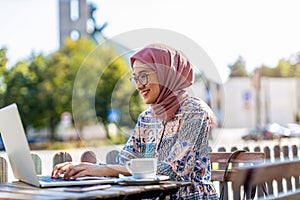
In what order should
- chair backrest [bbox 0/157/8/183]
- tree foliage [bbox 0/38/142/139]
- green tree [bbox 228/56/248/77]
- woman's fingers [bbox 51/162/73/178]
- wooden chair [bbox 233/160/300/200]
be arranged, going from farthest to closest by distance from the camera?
green tree [bbox 228/56/248/77]
tree foliage [bbox 0/38/142/139]
chair backrest [bbox 0/157/8/183]
woman's fingers [bbox 51/162/73/178]
wooden chair [bbox 233/160/300/200]

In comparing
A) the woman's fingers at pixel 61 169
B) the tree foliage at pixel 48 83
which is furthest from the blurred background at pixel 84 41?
the woman's fingers at pixel 61 169

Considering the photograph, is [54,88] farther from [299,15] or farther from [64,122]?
[299,15]

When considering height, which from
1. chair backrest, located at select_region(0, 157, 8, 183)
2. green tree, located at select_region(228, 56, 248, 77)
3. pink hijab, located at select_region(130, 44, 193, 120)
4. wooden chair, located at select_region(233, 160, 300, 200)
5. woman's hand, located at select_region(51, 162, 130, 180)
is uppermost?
green tree, located at select_region(228, 56, 248, 77)

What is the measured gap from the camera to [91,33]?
2131 cm

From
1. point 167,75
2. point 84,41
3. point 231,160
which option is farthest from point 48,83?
point 167,75

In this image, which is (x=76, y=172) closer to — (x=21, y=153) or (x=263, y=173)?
(x=21, y=153)

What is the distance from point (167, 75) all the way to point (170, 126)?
0.24 m

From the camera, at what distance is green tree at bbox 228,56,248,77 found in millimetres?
28250

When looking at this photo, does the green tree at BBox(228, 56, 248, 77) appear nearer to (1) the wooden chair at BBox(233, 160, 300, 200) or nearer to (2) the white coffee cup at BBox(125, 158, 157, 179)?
(2) the white coffee cup at BBox(125, 158, 157, 179)

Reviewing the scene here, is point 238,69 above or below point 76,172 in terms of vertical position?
above

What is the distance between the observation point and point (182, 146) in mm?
2529

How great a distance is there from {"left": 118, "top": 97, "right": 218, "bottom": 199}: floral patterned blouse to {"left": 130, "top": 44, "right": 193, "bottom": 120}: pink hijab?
0.04 metres

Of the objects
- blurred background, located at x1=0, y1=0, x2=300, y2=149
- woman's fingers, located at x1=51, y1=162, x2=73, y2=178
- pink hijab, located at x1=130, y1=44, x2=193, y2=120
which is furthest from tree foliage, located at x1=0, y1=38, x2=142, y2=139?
woman's fingers, located at x1=51, y1=162, x2=73, y2=178

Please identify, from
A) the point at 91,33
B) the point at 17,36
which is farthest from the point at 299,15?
the point at 17,36
